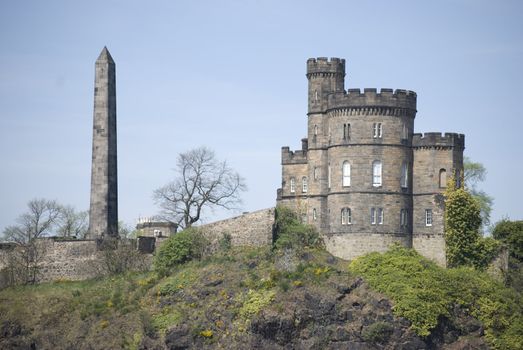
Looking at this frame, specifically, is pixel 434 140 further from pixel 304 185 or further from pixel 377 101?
pixel 304 185

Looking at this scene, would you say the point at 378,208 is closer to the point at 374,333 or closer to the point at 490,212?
the point at 374,333

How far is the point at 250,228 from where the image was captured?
83.4 metres

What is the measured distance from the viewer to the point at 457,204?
271 ft

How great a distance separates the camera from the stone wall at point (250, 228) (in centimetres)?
8312

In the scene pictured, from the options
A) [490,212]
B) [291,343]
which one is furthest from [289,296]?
[490,212]

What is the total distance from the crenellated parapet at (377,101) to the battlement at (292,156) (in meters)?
5.41

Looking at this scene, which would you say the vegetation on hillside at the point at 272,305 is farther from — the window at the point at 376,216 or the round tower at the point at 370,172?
the window at the point at 376,216

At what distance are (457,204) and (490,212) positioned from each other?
3491cm

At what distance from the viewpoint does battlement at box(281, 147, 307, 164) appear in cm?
8988

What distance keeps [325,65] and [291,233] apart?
11.3m

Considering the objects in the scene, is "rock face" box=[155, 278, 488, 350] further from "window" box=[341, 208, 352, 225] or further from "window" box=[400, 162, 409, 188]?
"window" box=[400, 162, 409, 188]

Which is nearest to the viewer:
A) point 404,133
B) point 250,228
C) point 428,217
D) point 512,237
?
point 250,228

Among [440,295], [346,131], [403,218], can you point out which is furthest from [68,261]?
[440,295]

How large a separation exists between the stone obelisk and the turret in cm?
1197
